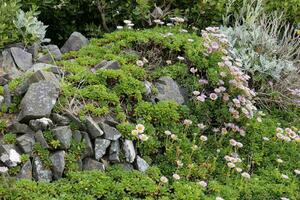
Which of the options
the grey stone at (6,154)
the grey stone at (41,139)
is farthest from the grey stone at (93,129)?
the grey stone at (6,154)

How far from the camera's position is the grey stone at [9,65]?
17.7 feet

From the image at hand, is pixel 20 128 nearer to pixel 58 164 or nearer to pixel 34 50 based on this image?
pixel 58 164

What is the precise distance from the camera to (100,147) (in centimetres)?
468

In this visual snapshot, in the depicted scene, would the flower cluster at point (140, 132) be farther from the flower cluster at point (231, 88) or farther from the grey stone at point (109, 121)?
the flower cluster at point (231, 88)

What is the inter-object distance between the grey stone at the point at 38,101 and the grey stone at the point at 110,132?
517mm

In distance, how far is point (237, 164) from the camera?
5.28m

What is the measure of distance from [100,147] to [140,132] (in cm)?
43

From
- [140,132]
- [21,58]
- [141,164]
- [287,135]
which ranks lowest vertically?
[287,135]

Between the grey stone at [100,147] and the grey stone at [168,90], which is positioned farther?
the grey stone at [168,90]

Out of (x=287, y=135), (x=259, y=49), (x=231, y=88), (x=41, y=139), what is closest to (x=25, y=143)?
(x=41, y=139)

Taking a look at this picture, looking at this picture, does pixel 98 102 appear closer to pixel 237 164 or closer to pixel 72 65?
pixel 72 65

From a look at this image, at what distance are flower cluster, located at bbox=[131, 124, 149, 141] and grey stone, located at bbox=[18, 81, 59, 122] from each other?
81 centimetres

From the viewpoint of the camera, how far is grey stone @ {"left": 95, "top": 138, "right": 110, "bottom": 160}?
15.3 feet

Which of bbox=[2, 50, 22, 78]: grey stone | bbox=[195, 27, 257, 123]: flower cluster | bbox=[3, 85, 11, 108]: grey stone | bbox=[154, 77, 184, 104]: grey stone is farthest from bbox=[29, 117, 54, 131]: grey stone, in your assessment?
bbox=[195, 27, 257, 123]: flower cluster
